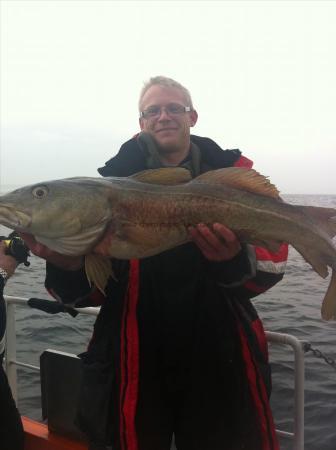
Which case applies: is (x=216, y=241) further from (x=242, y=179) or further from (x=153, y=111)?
(x=153, y=111)

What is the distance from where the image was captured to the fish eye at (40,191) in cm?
267

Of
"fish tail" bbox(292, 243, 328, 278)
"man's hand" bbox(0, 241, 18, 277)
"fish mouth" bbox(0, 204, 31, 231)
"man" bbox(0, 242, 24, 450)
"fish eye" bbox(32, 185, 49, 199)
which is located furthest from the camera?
"man's hand" bbox(0, 241, 18, 277)

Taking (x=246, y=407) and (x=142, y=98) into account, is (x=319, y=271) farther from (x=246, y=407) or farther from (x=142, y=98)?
(x=142, y=98)

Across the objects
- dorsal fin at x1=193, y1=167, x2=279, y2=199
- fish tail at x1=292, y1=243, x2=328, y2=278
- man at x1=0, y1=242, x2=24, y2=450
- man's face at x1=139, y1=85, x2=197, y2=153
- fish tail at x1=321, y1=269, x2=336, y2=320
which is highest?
man's face at x1=139, y1=85, x2=197, y2=153

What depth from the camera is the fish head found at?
2596mm

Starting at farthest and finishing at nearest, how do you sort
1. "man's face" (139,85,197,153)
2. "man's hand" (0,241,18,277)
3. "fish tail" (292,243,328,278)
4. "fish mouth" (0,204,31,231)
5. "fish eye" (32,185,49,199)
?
1. "man's hand" (0,241,18,277)
2. "man's face" (139,85,197,153)
3. "fish tail" (292,243,328,278)
4. "fish eye" (32,185,49,199)
5. "fish mouth" (0,204,31,231)

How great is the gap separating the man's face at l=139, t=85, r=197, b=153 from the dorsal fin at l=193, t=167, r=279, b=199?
0.61 metres

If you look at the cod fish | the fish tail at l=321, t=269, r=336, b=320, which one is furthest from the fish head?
the fish tail at l=321, t=269, r=336, b=320

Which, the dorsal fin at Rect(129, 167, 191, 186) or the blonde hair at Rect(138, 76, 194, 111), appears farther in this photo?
the blonde hair at Rect(138, 76, 194, 111)

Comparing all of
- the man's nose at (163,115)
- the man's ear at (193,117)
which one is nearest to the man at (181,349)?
the man's nose at (163,115)

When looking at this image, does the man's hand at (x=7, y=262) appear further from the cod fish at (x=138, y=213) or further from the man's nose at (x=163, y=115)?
the man's nose at (x=163, y=115)

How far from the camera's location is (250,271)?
266cm

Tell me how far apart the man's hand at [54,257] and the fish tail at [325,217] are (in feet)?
5.35

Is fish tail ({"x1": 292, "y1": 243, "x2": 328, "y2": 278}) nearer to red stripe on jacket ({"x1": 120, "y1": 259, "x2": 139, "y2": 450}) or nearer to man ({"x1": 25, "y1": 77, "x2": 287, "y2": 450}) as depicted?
man ({"x1": 25, "y1": 77, "x2": 287, "y2": 450})
